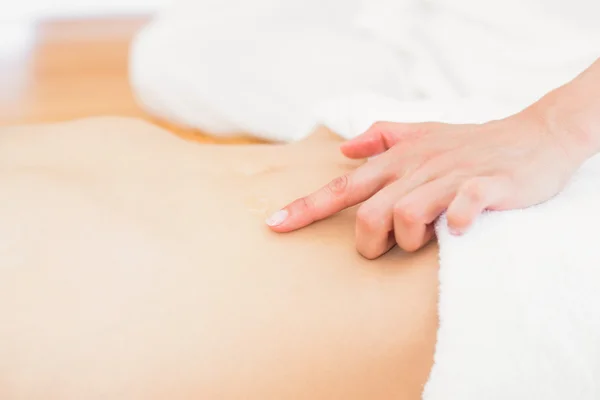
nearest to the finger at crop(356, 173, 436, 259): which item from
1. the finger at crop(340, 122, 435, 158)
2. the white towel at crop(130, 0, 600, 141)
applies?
the finger at crop(340, 122, 435, 158)

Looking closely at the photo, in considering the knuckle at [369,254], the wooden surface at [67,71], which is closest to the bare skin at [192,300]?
the knuckle at [369,254]

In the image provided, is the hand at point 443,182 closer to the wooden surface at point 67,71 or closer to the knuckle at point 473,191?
the knuckle at point 473,191

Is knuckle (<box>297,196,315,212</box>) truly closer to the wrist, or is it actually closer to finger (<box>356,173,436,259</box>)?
finger (<box>356,173,436,259</box>)

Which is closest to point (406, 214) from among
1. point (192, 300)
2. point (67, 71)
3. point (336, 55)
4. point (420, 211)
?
point (420, 211)

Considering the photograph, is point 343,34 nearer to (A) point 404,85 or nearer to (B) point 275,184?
(A) point 404,85

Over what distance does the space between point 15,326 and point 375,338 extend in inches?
13.4

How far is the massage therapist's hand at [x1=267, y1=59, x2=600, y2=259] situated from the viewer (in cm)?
71

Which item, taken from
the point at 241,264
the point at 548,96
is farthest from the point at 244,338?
the point at 548,96

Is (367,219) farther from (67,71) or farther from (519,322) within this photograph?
(67,71)

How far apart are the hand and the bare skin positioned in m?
0.03

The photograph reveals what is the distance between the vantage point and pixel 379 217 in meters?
0.71

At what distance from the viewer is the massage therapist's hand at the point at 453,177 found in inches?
27.8

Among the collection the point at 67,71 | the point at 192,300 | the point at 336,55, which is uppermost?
the point at 192,300

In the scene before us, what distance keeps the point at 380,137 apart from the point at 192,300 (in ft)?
1.06
